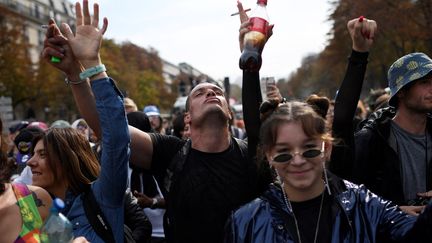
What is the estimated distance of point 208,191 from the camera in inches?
107

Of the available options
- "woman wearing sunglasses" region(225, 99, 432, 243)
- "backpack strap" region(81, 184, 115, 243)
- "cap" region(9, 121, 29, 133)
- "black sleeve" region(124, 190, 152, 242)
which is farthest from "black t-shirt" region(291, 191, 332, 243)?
"cap" region(9, 121, 29, 133)

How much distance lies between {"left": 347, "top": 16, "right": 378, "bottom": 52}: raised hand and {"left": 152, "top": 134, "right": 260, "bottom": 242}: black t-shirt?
0.84 meters

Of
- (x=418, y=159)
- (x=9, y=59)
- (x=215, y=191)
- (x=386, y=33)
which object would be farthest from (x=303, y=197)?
(x=9, y=59)

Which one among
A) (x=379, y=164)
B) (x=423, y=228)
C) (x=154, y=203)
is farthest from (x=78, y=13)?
(x=154, y=203)

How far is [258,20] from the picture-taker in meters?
2.64

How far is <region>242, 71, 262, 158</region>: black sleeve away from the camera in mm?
2742

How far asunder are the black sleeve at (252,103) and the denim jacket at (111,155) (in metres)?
0.72

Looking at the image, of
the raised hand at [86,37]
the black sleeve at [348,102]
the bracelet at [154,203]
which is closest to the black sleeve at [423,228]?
the black sleeve at [348,102]

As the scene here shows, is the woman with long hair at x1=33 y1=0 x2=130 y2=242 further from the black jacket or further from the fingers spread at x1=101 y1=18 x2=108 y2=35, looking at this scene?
the black jacket

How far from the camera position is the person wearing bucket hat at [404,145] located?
2.95 m

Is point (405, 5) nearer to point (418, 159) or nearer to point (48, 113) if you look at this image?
point (418, 159)

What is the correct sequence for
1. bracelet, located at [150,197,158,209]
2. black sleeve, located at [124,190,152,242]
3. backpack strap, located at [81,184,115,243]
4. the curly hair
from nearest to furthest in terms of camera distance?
backpack strap, located at [81,184,115,243] → the curly hair → black sleeve, located at [124,190,152,242] → bracelet, located at [150,197,158,209]

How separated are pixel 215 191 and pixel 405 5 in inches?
819

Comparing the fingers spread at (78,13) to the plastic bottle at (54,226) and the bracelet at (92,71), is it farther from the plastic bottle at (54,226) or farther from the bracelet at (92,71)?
the plastic bottle at (54,226)
